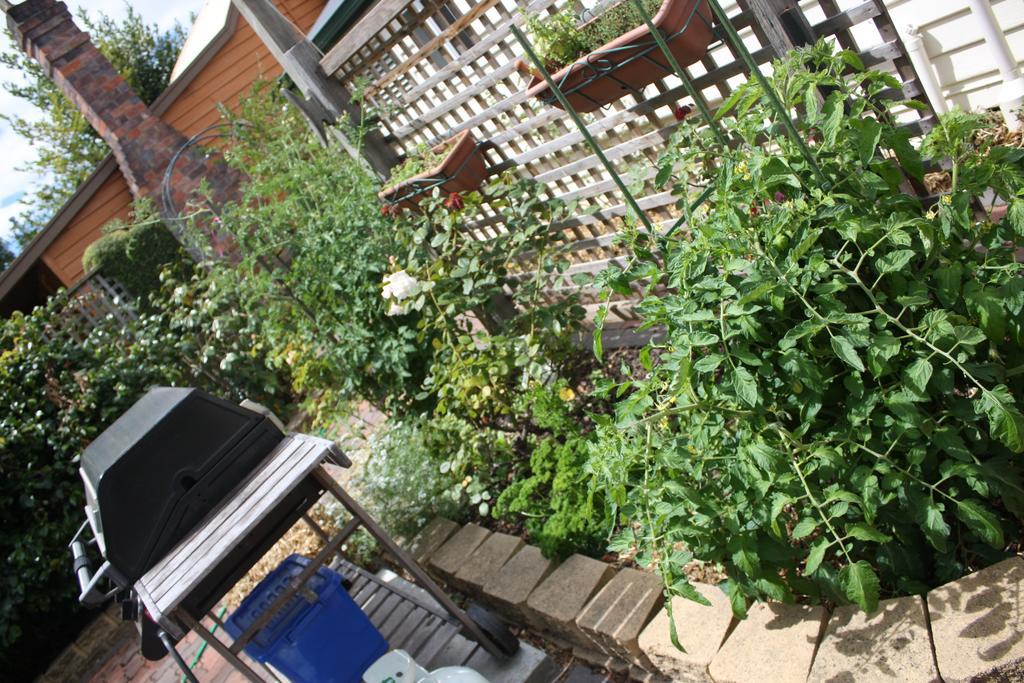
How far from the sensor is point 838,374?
1.88 metres

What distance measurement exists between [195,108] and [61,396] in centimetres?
692

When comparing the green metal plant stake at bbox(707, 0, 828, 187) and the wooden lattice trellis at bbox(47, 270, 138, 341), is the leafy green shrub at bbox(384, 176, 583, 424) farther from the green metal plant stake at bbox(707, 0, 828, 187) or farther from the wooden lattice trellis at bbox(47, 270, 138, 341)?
the wooden lattice trellis at bbox(47, 270, 138, 341)

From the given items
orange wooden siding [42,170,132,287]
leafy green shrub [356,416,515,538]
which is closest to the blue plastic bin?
leafy green shrub [356,416,515,538]

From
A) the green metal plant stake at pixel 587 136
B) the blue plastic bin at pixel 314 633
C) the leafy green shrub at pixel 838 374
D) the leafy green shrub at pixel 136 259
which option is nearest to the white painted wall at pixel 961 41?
the green metal plant stake at pixel 587 136

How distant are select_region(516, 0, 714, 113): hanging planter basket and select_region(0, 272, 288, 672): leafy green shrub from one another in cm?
292

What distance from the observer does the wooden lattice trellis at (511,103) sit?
3094 mm

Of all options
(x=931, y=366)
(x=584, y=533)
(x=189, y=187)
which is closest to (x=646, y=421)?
(x=931, y=366)

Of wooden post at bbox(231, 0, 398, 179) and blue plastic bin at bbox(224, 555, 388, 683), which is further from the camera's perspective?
wooden post at bbox(231, 0, 398, 179)

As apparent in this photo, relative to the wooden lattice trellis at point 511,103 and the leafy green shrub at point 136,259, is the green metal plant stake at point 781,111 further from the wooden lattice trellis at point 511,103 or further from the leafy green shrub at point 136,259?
the leafy green shrub at point 136,259

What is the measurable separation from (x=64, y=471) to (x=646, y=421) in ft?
15.8

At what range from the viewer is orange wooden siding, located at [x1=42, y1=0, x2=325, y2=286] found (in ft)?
36.5

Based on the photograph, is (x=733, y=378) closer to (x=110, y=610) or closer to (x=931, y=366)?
(x=931, y=366)

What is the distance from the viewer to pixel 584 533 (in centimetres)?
279

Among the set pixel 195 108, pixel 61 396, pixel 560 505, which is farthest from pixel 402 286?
pixel 195 108
